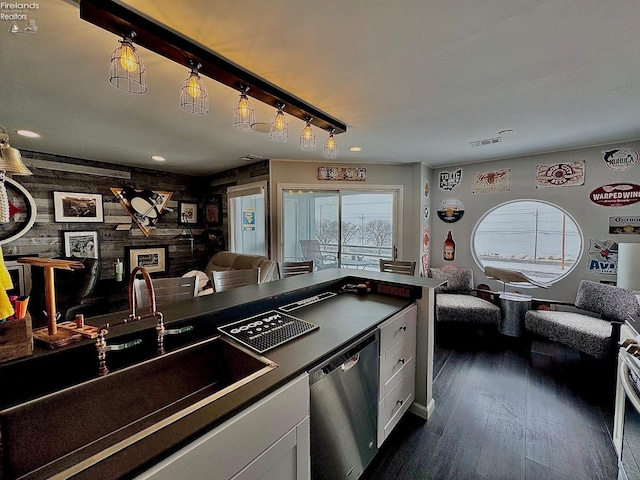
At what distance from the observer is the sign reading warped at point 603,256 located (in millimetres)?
3053

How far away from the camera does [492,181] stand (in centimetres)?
382

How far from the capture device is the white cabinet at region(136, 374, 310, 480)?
69 cm

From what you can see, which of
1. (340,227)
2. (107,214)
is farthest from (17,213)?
(340,227)

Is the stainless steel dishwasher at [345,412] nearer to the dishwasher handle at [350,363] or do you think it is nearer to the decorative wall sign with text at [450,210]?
the dishwasher handle at [350,363]

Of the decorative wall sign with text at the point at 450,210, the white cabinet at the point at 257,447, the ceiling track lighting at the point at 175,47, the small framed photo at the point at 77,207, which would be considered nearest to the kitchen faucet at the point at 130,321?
the white cabinet at the point at 257,447

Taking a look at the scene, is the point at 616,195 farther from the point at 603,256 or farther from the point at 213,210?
the point at 213,210

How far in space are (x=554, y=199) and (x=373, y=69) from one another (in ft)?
10.9

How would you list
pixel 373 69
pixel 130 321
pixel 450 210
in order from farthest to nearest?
pixel 450 210, pixel 373 69, pixel 130 321

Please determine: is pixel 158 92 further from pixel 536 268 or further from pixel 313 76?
pixel 536 268

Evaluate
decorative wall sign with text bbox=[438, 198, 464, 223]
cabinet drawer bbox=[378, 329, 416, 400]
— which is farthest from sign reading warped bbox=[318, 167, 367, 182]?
cabinet drawer bbox=[378, 329, 416, 400]

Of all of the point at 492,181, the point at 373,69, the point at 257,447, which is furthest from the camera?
the point at 492,181

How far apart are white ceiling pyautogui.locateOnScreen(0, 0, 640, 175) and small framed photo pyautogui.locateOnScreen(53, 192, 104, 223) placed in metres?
0.98

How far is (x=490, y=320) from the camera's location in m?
3.21

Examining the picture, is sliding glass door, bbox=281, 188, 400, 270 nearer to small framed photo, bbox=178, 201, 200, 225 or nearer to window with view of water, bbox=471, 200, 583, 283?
window with view of water, bbox=471, 200, 583, 283
